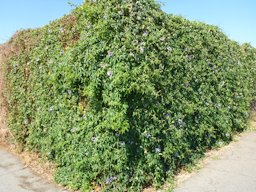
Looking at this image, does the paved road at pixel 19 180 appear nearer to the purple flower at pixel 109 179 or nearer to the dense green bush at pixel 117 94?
the dense green bush at pixel 117 94

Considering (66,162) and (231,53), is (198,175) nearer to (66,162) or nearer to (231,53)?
(66,162)

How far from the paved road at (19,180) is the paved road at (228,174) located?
2.18 meters

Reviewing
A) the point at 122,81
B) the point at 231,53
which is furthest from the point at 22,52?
the point at 231,53

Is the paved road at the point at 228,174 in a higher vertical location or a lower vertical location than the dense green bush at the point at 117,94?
lower

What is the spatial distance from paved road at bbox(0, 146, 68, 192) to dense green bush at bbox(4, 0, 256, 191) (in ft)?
1.06

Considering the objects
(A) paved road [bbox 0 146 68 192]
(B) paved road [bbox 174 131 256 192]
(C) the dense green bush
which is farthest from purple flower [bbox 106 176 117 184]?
(B) paved road [bbox 174 131 256 192]

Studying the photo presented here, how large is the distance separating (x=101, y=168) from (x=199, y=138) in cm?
242

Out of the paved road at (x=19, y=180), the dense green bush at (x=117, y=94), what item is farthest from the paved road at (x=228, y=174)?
the paved road at (x=19, y=180)

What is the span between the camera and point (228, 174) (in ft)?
20.9

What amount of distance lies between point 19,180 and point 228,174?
11.9ft

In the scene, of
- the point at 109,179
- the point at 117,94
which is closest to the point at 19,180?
the point at 109,179

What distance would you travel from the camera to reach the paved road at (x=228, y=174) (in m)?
5.78

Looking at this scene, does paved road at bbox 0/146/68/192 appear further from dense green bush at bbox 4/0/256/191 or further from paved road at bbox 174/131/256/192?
paved road at bbox 174/131/256/192

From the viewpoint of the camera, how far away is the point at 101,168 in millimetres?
5492
